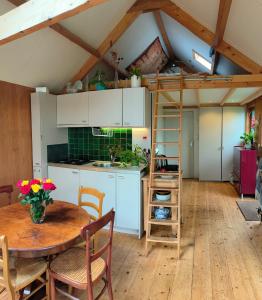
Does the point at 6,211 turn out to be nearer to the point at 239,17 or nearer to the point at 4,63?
the point at 4,63

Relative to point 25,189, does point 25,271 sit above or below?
below

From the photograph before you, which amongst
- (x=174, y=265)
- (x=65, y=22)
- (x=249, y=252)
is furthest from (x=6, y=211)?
(x=249, y=252)

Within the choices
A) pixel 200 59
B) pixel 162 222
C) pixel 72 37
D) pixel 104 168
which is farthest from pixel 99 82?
pixel 200 59

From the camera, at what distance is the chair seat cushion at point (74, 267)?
5.98 feet

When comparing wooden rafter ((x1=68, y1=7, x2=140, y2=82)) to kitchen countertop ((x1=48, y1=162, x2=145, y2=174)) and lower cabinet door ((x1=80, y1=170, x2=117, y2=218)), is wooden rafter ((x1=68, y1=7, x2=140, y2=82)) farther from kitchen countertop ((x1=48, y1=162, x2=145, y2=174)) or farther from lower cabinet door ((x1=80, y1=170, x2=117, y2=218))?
lower cabinet door ((x1=80, y1=170, x2=117, y2=218))

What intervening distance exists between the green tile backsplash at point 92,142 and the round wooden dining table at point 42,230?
1921 millimetres

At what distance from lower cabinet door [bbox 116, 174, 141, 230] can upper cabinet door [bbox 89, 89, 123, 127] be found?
2.87ft

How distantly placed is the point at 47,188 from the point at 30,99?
250 centimetres

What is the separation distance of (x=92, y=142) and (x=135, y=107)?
4.24 feet

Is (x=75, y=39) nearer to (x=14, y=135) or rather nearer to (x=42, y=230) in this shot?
(x=14, y=135)

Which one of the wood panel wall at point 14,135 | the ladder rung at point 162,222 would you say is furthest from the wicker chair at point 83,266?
the wood panel wall at point 14,135

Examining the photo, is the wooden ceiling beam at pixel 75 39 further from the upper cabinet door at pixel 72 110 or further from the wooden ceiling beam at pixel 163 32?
the wooden ceiling beam at pixel 163 32

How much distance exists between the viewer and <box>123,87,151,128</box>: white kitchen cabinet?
361cm

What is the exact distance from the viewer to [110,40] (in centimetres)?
413
